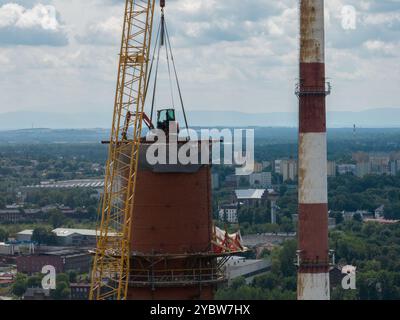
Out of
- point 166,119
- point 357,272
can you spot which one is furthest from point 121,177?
point 357,272

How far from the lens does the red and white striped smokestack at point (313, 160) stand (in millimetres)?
55125

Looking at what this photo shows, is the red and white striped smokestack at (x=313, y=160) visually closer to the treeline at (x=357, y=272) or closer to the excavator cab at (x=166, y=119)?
the excavator cab at (x=166, y=119)

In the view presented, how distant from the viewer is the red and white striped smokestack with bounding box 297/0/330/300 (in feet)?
181

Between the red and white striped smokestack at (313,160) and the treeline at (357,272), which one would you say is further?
the treeline at (357,272)

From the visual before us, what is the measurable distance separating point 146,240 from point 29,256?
5120 inches

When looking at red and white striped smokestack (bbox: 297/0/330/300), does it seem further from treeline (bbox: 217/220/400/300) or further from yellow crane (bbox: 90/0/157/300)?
treeline (bbox: 217/220/400/300)

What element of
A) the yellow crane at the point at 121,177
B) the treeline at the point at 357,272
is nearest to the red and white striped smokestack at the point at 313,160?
the yellow crane at the point at 121,177

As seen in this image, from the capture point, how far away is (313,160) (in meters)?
55.7

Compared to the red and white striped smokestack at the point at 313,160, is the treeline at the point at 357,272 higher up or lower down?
lower down

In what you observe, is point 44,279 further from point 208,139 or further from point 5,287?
point 208,139

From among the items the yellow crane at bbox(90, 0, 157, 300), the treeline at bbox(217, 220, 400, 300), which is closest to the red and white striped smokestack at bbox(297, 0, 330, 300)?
the yellow crane at bbox(90, 0, 157, 300)

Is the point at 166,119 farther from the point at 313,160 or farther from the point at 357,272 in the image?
the point at 357,272

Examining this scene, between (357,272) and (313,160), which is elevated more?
(313,160)
